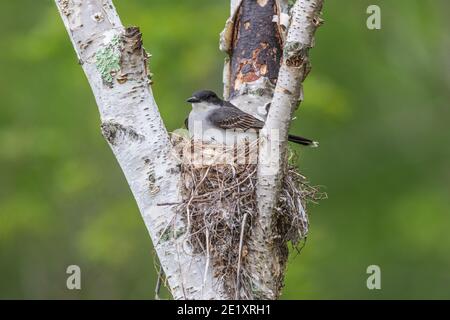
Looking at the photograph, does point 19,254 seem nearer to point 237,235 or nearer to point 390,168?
point 390,168

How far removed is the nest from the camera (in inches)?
203

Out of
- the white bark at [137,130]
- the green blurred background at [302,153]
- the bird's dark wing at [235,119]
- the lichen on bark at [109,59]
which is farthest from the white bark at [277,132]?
the green blurred background at [302,153]

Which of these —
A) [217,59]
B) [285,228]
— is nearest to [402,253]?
[217,59]

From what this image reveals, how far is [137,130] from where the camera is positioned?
520 centimetres

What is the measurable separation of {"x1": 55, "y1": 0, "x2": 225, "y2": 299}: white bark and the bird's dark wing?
62.4 inches

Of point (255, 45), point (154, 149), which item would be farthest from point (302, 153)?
point (154, 149)

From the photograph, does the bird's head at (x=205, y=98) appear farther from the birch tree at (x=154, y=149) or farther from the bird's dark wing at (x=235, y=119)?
the birch tree at (x=154, y=149)

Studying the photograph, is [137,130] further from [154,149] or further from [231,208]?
[231,208]

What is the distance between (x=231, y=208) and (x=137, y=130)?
755mm

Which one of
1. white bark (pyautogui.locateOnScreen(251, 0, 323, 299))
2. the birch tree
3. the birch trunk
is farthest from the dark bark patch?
white bark (pyautogui.locateOnScreen(251, 0, 323, 299))

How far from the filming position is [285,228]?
5.55 metres

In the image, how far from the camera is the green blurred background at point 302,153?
34.5ft

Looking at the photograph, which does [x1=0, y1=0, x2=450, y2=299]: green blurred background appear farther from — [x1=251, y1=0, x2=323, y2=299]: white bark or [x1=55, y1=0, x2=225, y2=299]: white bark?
[x1=251, y1=0, x2=323, y2=299]: white bark

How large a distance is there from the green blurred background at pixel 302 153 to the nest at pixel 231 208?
4.08 m
